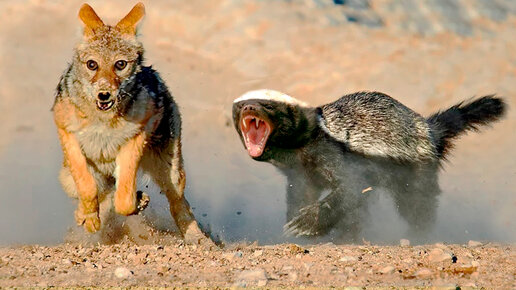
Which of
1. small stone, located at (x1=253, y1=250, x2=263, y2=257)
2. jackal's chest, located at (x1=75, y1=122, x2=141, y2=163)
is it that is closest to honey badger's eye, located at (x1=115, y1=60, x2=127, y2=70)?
jackal's chest, located at (x1=75, y1=122, x2=141, y2=163)

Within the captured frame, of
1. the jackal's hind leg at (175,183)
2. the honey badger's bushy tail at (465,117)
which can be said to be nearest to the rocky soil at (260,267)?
the jackal's hind leg at (175,183)

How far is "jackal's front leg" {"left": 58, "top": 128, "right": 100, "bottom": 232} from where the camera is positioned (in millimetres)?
7867

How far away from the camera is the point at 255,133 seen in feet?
31.9

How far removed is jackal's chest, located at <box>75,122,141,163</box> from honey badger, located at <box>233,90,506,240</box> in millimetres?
1846

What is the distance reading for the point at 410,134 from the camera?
1070cm

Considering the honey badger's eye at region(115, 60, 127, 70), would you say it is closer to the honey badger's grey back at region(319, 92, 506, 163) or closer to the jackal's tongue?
Result: the jackal's tongue

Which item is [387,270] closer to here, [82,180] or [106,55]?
[82,180]

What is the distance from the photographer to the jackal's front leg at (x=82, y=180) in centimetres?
787

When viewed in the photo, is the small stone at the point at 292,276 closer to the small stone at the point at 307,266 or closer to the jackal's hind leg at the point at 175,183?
the small stone at the point at 307,266

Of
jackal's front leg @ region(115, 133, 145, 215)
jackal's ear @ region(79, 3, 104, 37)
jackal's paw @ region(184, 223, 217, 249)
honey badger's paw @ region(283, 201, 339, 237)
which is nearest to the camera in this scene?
jackal's ear @ region(79, 3, 104, 37)

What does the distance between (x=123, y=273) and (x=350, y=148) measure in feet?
16.1

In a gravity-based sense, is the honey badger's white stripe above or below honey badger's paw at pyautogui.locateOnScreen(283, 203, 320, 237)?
above

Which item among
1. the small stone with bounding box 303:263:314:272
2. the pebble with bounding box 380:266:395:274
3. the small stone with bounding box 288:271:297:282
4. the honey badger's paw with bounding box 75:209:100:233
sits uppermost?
the honey badger's paw with bounding box 75:209:100:233

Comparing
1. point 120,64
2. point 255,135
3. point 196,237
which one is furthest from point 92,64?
point 255,135
